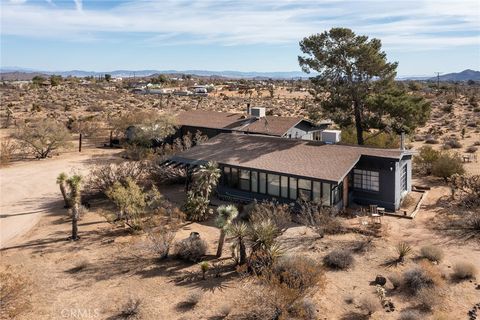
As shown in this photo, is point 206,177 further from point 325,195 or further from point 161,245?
point 325,195

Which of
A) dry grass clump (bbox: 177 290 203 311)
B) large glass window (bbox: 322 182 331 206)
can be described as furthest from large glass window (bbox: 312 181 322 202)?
dry grass clump (bbox: 177 290 203 311)

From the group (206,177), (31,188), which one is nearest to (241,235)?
(206,177)

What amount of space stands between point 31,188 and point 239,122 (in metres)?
18.4

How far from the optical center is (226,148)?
96.3ft

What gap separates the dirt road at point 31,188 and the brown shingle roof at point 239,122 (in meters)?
8.95

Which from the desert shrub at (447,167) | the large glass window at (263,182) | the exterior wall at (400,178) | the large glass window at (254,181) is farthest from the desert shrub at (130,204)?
the desert shrub at (447,167)

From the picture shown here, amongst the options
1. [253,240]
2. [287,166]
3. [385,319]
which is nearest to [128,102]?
[287,166]

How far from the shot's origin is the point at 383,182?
24.1 m

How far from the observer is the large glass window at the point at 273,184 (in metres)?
24.7

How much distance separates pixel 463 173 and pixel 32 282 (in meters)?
27.9

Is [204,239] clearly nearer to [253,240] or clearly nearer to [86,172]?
[253,240]

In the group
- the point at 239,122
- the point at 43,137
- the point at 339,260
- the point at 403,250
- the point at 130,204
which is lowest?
the point at 339,260

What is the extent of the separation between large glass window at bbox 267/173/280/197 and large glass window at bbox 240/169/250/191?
152 cm

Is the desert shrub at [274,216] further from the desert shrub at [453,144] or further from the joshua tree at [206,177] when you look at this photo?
the desert shrub at [453,144]
